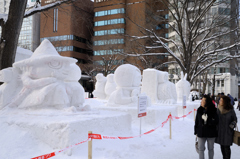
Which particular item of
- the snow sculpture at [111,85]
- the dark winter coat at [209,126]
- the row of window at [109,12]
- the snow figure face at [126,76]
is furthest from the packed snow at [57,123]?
the row of window at [109,12]

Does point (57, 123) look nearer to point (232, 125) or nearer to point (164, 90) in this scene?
point (232, 125)

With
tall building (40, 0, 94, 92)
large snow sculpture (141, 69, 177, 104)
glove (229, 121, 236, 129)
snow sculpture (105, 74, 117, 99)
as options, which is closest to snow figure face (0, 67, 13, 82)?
glove (229, 121, 236, 129)

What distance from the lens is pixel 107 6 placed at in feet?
139

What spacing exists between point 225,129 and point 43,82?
14.3 ft

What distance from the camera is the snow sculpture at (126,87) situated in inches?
353

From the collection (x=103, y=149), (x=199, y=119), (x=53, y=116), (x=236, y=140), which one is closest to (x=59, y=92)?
(x=53, y=116)

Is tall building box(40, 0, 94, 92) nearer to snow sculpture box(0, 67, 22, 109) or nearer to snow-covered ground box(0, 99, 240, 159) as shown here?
snow sculpture box(0, 67, 22, 109)

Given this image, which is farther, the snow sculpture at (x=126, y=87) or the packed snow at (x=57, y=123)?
the snow sculpture at (x=126, y=87)

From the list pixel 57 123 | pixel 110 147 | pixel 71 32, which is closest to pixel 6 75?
pixel 57 123

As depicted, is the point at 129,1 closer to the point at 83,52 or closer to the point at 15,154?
the point at 83,52

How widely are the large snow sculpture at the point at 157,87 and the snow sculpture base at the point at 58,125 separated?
5562mm

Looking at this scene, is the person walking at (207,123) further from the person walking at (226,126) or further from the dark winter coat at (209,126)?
the person walking at (226,126)

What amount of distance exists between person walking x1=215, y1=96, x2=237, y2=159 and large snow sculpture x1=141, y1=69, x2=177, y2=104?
639 centimetres

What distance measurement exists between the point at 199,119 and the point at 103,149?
7.10 feet
